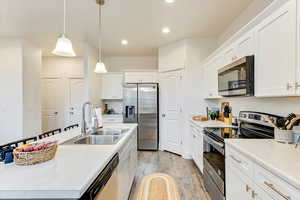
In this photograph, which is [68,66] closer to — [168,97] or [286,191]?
[168,97]

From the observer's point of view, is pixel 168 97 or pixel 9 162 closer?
pixel 9 162

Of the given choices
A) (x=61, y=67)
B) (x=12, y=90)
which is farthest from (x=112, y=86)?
(x=12, y=90)

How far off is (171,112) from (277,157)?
10.9 feet

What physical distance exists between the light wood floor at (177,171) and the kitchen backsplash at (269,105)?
1.35 meters

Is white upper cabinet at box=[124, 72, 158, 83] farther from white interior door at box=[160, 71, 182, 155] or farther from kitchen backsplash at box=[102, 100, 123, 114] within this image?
kitchen backsplash at box=[102, 100, 123, 114]

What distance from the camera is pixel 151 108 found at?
15.6 ft

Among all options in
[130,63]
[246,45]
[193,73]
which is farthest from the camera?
[130,63]

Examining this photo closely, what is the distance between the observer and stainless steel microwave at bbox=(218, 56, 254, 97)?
200 cm

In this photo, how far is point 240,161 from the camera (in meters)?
1.52

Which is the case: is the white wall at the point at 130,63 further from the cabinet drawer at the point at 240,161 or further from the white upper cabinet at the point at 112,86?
the cabinet drawer at the point at 240,161

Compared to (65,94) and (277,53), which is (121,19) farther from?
(65,94)

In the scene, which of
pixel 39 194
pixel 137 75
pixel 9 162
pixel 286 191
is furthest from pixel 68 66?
pixel 286 191

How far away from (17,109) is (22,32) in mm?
1667

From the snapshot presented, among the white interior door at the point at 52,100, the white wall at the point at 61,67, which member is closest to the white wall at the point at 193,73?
the white wall at the point at 61,67
